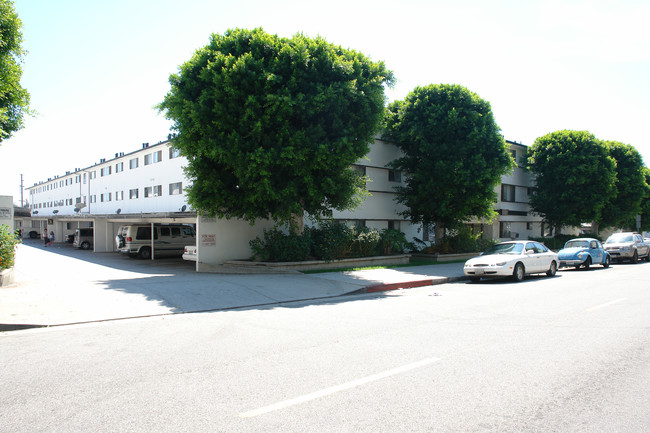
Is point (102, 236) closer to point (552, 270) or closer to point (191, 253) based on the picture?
point (191, 253)

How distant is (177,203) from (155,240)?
6.25 m

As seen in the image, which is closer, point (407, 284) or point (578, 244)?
point (407, 284)

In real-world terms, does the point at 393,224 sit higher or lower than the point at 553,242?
higher

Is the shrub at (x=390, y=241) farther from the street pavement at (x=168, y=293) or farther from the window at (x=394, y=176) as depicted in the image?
the window at (x=394, y=176)

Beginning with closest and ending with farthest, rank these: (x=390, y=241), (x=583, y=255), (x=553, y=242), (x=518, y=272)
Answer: (x=518, y=272), (x=583, y=255), (x=390, y=241), (x=553, y=242)

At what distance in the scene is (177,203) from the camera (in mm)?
30594

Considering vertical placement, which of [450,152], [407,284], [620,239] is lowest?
[407,284]

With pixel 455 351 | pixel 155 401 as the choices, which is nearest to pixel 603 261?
pixel 455 351

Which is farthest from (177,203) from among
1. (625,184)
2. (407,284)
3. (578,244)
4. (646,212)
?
(646,212)

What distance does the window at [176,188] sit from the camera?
30719 mm

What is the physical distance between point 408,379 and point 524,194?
3613 centimetres

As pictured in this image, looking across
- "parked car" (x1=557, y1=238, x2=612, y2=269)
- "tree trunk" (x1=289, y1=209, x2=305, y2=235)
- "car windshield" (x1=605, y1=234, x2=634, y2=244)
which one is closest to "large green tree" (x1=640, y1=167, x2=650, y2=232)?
"car windshield" (x1=605, y1=234, x2=634, y2=244)

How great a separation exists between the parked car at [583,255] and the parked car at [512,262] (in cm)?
339

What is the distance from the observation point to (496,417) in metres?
3.83
